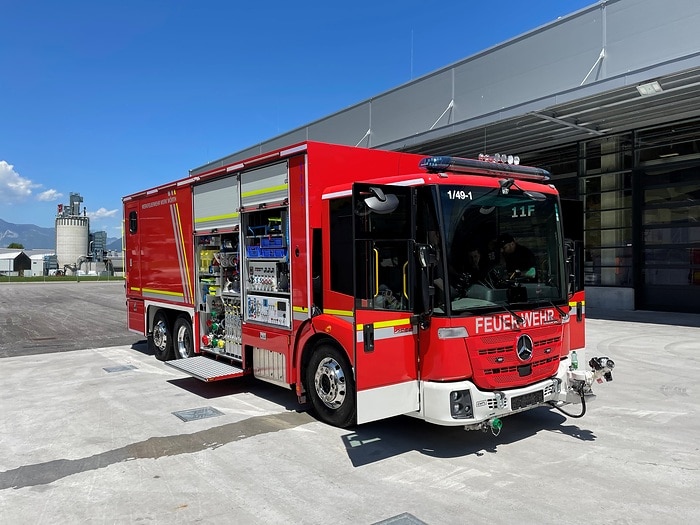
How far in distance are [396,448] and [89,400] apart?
444cm

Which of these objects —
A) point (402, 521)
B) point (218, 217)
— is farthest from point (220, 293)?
point (402, 521)

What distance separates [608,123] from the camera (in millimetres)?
14430

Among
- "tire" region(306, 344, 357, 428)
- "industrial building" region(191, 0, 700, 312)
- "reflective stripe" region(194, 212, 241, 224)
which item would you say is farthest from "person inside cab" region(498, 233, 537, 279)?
"industrial building" region(191, 0, 700, 312)

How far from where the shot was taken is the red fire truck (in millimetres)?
4617

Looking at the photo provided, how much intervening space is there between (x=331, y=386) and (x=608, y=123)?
499 inches

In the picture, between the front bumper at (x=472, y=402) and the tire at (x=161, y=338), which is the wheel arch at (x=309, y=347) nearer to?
the front bumper at (x=472, y=402)

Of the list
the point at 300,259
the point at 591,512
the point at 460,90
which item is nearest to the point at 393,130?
the point at 460,90

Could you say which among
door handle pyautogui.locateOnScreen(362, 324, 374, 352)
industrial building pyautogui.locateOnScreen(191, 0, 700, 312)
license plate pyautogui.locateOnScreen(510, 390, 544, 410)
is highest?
industrial building pyautogui.locateOnScreen(191, 0, 700, 312)

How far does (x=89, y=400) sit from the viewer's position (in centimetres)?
702

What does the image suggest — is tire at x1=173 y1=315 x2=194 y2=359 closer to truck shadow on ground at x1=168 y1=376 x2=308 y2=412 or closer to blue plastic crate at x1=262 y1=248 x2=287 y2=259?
truck shadow on ground at x1=168 y1=376 x2=308 y2=412

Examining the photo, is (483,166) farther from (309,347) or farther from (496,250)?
(309,347)

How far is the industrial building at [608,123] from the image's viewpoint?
11992mm

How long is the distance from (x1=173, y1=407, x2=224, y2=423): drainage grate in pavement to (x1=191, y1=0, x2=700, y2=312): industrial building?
10469 mm

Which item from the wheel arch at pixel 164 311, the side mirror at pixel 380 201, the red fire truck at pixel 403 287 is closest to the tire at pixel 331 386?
the red fire truck at pixel 403 287
